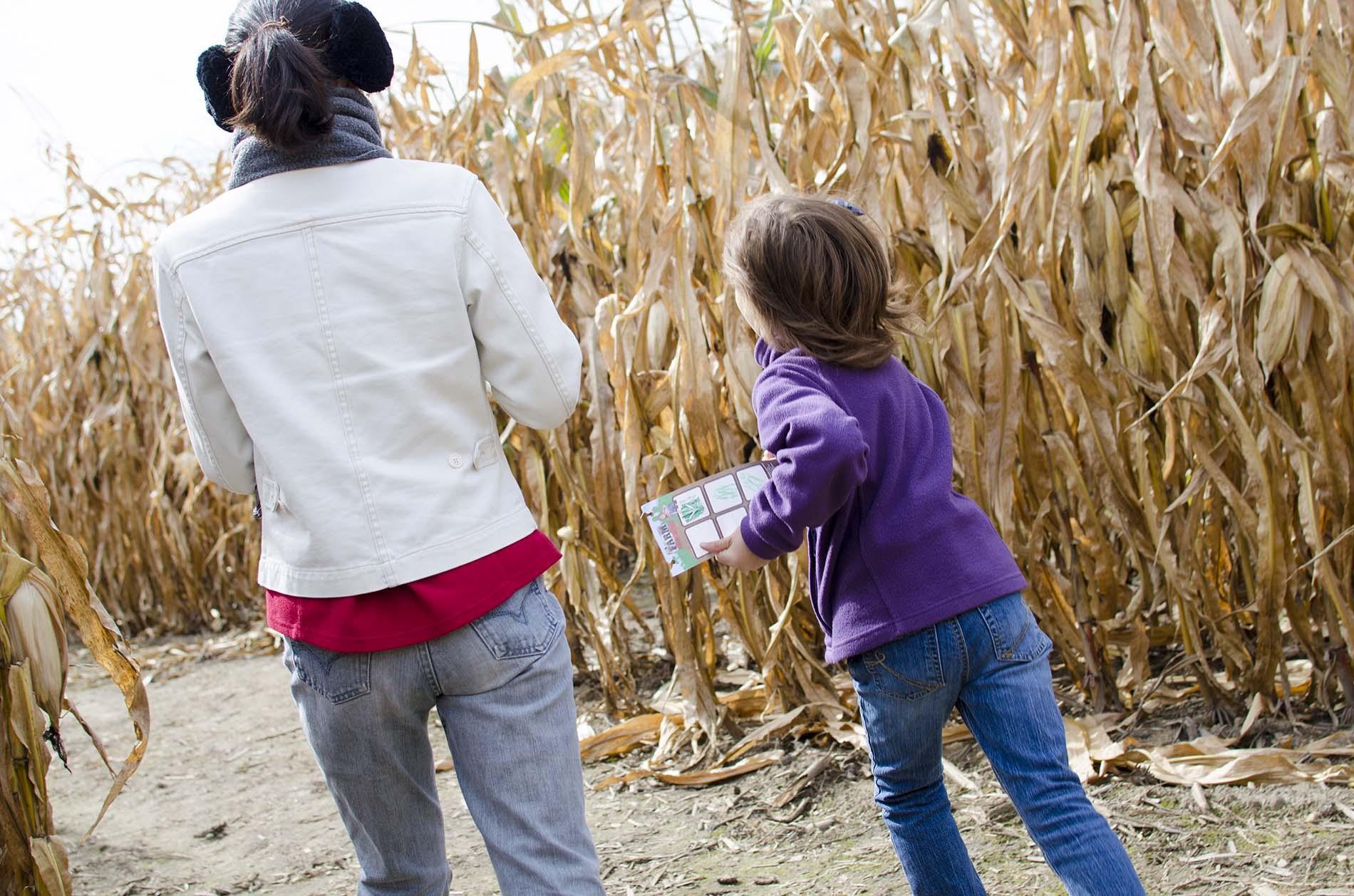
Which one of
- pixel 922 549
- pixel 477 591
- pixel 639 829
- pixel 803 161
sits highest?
pixel 803 161

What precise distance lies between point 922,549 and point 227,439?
0.82 meters

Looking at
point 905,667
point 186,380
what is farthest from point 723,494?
point 186,380

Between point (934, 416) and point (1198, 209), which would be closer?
point (934, 416)

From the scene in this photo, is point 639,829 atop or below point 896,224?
below

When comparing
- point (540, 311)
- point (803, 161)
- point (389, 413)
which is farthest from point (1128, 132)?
point (389, 413)

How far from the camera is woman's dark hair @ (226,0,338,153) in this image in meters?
1.14

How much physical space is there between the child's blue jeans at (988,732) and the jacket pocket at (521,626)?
42 centimetres

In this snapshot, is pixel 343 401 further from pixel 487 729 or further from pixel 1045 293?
pixel 1045 293

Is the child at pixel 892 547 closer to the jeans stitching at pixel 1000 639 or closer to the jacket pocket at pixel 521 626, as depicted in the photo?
the jeans stitching at pixel 1000 639

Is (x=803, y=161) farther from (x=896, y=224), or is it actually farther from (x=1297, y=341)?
(x=1297, y=341)

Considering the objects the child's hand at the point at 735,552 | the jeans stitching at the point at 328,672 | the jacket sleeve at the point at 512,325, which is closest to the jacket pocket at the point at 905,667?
the child's hand at the point at 735,552

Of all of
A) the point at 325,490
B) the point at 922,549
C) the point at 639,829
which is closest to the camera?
the point at 325,490

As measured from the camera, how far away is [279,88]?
114 cm

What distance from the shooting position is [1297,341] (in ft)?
6.36
